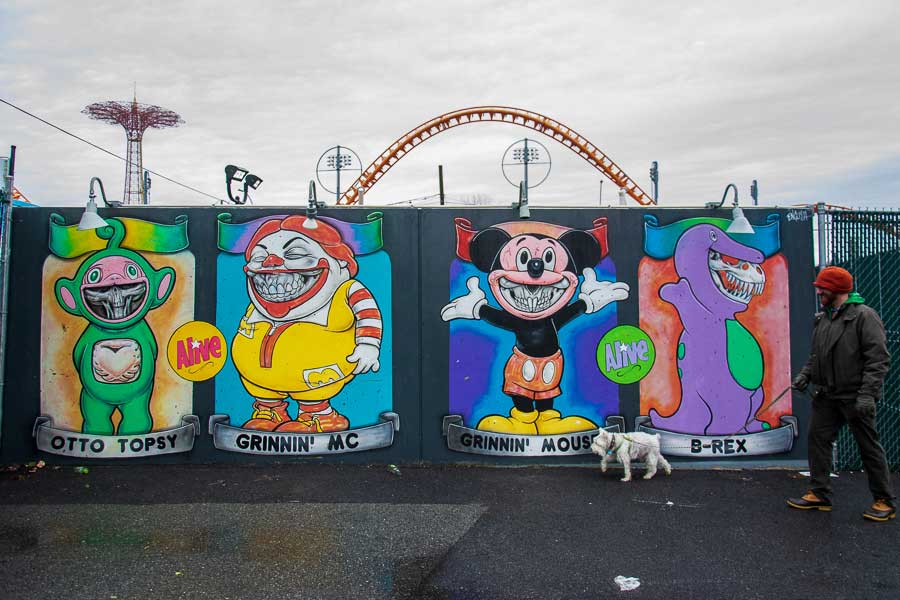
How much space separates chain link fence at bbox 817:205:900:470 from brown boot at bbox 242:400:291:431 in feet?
20.5

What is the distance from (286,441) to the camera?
7.04 m

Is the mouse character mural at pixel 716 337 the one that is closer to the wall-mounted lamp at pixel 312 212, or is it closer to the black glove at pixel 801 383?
the black glove at pixel 801 383

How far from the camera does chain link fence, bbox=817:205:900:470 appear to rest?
22.4 feet

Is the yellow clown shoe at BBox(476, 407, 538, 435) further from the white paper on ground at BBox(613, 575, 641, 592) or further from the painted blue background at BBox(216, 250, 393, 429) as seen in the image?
the white paper on ground at BBox(613, 575, 641, 592)

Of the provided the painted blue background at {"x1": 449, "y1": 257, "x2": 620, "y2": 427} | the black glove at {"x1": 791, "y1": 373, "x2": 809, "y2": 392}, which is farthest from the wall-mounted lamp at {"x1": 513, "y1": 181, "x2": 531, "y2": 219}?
the black glove at {"x1": 791, "y1": 373, "x2": 809, "y2": 392}

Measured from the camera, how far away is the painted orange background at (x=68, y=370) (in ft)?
23.1

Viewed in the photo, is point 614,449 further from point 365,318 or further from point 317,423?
point 317,423

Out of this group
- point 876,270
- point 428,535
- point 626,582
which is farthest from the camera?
point 876,270

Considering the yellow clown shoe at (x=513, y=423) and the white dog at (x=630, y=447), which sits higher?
the yellow clown shoe at (x=513, y=423)

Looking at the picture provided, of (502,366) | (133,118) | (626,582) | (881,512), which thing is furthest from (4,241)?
(133,118)

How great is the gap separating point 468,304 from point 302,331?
6.35ft

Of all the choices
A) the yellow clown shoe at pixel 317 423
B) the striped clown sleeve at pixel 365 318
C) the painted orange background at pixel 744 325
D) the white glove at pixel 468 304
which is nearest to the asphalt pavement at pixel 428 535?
the yellow clown shoe at pixel 317 423

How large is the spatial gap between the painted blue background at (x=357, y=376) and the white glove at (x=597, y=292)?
227 centimetres

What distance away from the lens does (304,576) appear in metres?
4.28
